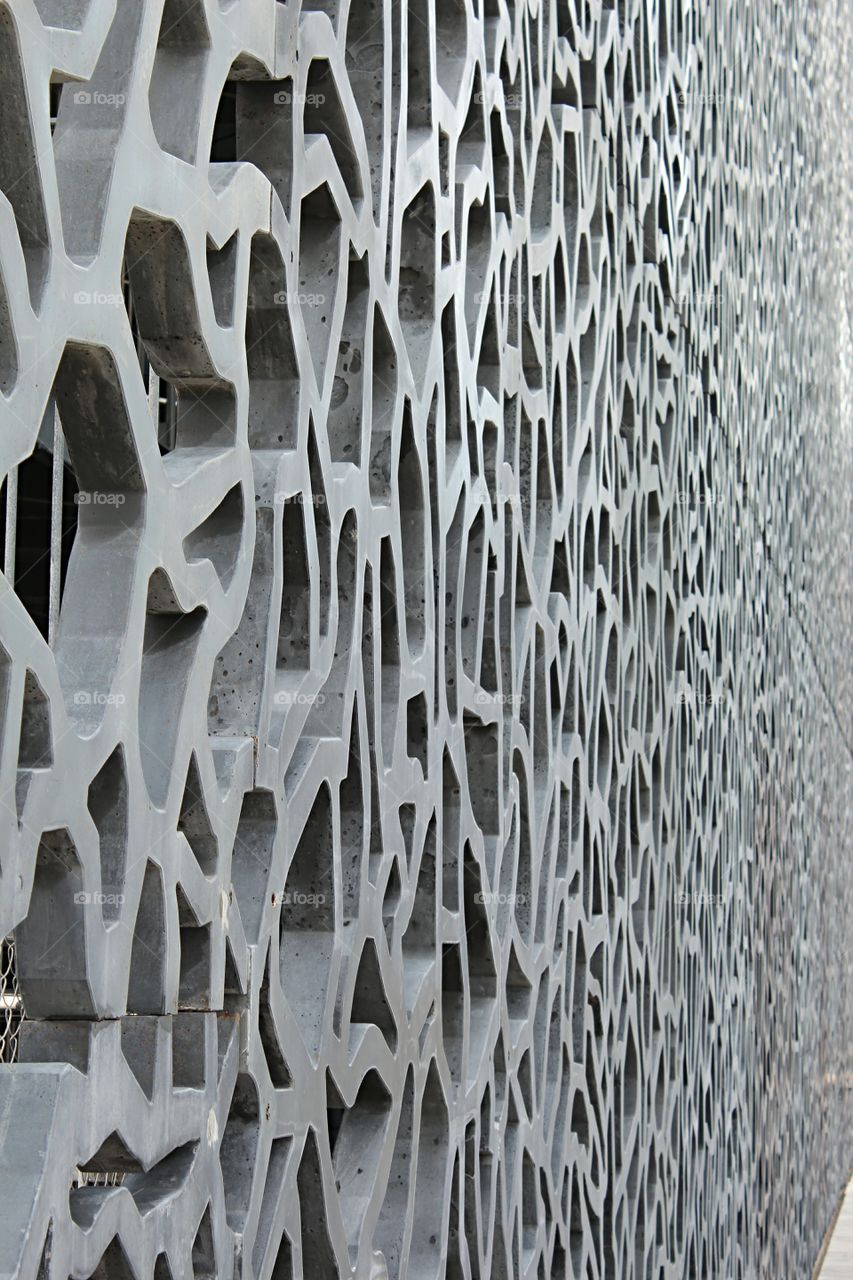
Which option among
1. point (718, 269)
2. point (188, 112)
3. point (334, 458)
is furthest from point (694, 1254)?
point (188, 112)

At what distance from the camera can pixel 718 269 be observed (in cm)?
401

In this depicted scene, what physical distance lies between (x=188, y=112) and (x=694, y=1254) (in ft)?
10.3

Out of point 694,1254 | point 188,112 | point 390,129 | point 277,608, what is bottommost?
point 694,1254

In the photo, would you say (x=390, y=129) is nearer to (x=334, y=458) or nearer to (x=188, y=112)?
(x=334, y=458)

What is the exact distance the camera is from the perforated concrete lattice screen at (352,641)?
0.88 m

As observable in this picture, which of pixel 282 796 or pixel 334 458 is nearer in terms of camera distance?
pixel 282 796

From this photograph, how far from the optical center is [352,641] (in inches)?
53.0

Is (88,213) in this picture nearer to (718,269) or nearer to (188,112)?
(188,112)

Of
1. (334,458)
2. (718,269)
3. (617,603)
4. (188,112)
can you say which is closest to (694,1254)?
(617,603)

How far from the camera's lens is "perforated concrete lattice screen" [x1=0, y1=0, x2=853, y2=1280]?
88cm

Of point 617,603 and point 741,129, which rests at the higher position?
point 741,129

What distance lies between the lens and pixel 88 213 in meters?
0.88

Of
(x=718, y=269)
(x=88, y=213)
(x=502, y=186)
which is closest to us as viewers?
(x=88, y=213)

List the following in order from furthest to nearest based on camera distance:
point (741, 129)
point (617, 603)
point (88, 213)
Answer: point (741, 129), point (617, 603), point (88, 213)
